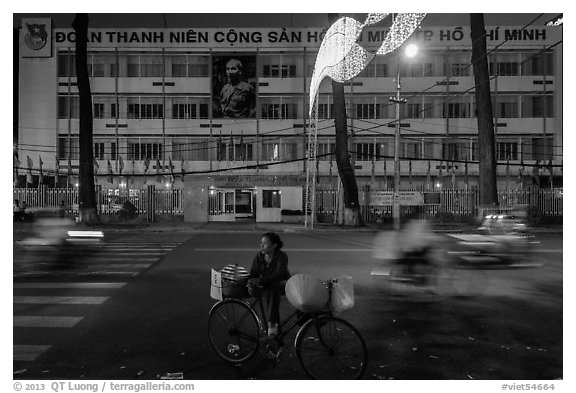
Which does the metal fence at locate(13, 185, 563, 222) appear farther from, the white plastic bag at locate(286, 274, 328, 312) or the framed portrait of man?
the white plastic bag at locate(286, 274, 328, 312)

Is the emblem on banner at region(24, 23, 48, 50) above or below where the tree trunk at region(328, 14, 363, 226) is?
above

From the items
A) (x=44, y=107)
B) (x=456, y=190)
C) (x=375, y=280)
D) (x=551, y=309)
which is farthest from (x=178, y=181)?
(x=551, y=309)

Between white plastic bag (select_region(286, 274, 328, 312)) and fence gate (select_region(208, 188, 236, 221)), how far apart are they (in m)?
28.5

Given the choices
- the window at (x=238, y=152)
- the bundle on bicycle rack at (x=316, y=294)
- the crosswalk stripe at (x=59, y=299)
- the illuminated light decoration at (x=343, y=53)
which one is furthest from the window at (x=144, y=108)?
the bundle on bicycle rack at (x=316, y=294)

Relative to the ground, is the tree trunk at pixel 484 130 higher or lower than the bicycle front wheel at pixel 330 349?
higher

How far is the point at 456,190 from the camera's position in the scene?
33.5 metres

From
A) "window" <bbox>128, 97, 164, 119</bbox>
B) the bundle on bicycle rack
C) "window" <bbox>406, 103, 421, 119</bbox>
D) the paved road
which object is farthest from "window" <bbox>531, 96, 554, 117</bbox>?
the bundle on bicycle rack

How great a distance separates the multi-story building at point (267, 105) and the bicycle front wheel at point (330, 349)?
35.2m

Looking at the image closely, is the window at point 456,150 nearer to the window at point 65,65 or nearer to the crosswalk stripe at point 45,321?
the window at point 65,65

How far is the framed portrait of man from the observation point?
40.8 meters

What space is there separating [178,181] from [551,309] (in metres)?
35.5

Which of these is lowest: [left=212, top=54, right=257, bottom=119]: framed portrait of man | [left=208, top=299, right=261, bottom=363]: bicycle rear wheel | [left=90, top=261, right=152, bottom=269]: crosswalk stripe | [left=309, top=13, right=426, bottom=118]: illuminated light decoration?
[left=90, top=261, right=152, bottom=269]: crosswalk stripe

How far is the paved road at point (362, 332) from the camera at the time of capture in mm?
5453

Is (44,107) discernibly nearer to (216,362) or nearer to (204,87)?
(204,87)
